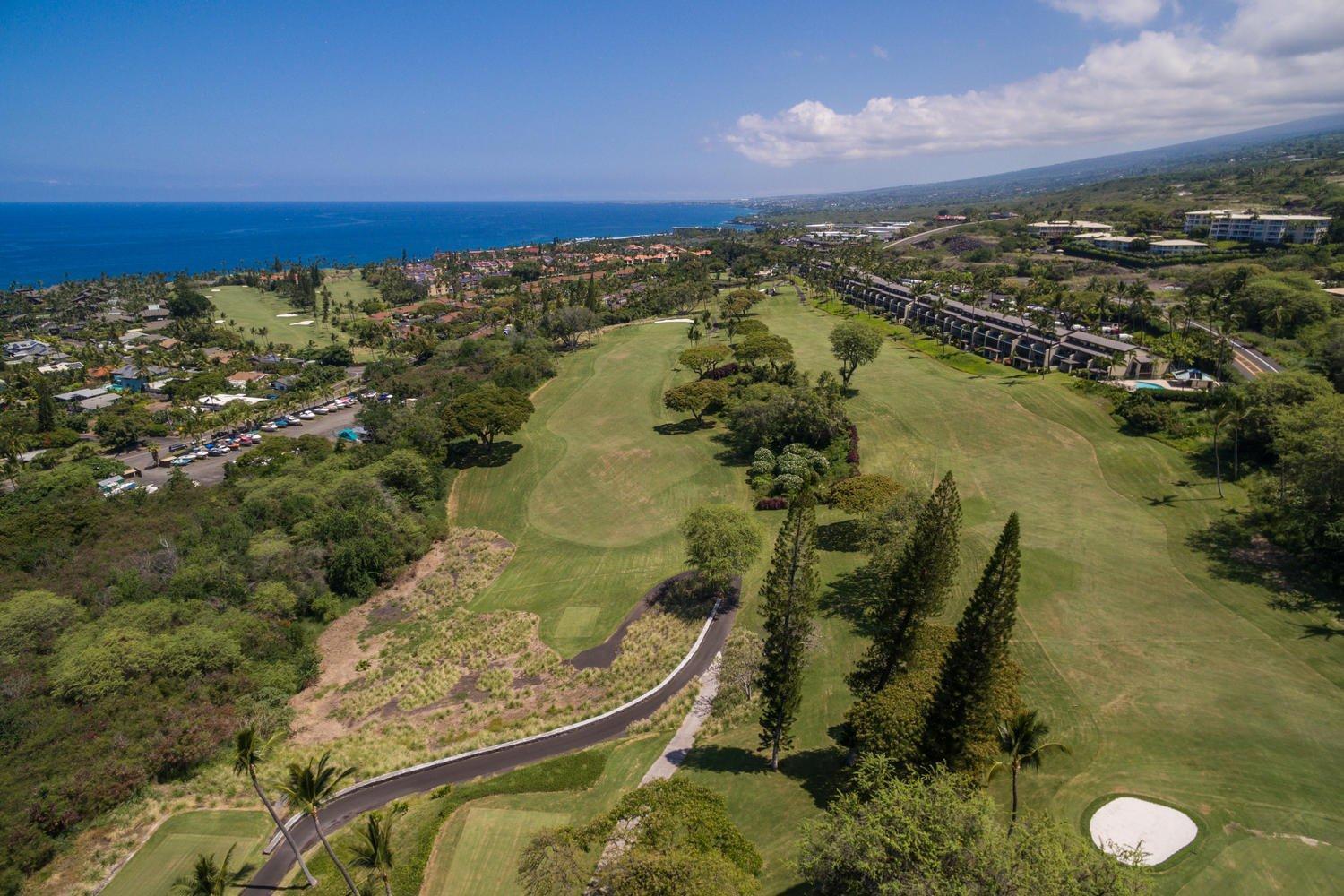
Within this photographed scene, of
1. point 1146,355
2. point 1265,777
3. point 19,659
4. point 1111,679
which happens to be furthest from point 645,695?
point 1146,355

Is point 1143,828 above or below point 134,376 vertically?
below

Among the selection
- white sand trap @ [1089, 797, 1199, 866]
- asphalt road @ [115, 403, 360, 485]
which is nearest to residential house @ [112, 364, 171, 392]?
asphalt road @ [115, 403, 360, 485]

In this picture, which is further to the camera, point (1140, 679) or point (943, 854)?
point (1140, 679)

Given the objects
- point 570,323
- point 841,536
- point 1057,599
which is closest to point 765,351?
point 841,536

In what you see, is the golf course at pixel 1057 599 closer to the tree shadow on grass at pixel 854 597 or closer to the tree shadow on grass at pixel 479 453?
the tree shadow on grass at pixel 854 597

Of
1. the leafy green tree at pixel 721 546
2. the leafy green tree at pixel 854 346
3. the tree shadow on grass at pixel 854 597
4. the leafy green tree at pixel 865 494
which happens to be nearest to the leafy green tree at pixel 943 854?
the tree shadow on grass at pixel 854 597

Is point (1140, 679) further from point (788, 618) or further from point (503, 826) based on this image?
point (503, 826)

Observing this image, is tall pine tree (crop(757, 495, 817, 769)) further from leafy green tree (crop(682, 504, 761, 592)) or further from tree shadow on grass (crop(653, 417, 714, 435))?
tree shadow on grass (crop(653, 417, 714, 435))
